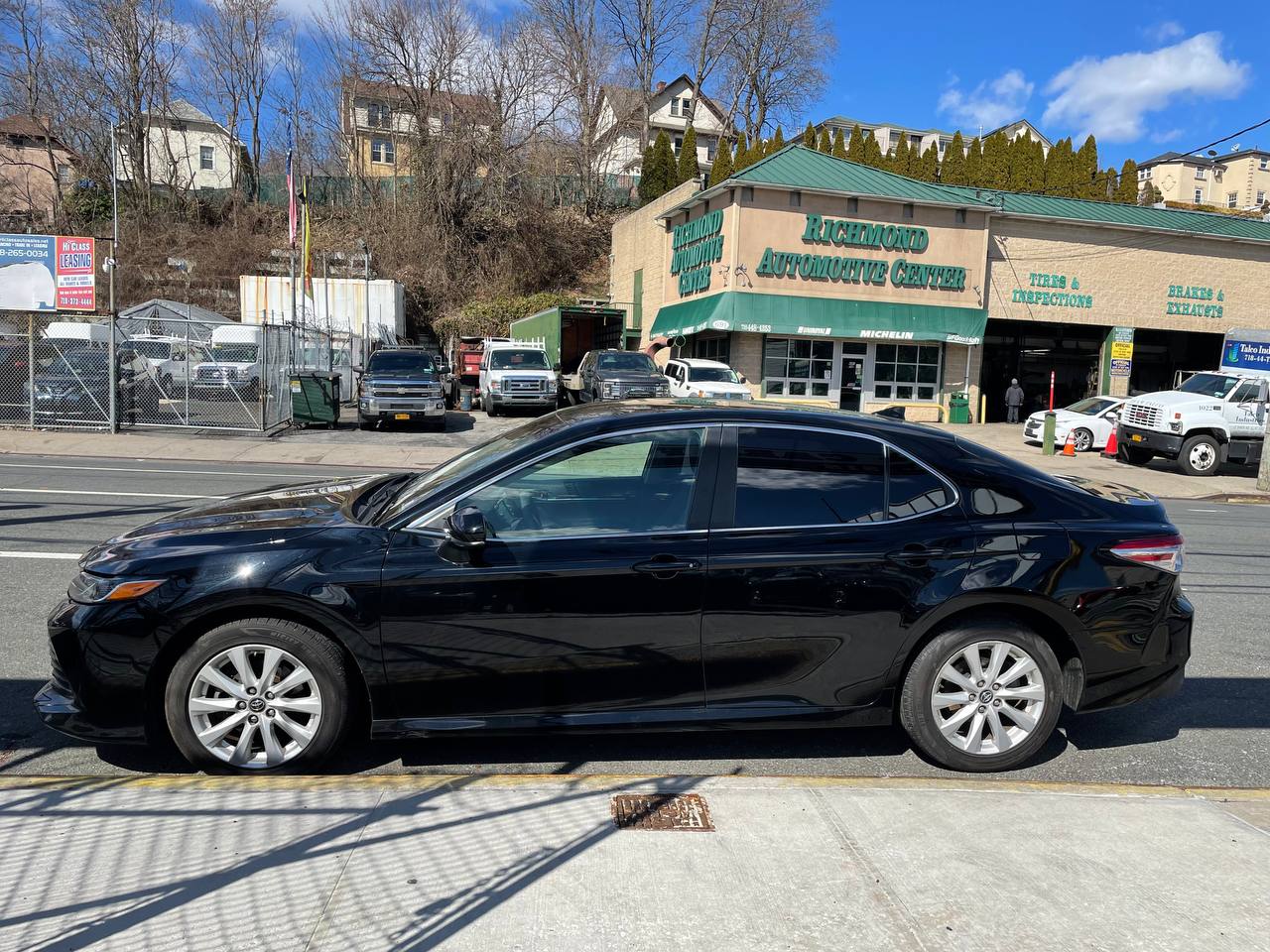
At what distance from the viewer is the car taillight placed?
4219mm

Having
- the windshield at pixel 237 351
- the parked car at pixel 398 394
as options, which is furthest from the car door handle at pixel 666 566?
the windshield at pixel 237 351

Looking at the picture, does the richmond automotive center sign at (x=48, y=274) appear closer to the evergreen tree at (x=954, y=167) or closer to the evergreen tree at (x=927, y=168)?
the evergreen tree at (x=927, y=168)

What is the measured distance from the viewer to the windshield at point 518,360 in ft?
86.8

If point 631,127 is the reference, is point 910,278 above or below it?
below

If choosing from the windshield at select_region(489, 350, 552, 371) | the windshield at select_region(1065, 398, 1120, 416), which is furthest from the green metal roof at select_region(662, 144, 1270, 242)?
the windshield at select_region(1065, 398, 1120, 416)

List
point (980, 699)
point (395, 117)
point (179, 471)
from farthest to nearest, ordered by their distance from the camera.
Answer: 1. point (395, 117)
2. point (179, 471)
3. point (980, 699)

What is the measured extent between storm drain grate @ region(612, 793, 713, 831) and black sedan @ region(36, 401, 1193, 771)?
1.23 ft

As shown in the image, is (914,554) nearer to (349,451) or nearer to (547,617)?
(547,617)

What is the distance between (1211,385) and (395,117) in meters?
41.6

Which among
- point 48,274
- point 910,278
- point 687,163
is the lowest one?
point 48,274

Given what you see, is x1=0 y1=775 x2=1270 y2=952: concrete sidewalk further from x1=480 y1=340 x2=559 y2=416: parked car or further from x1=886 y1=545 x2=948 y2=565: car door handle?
x1=480 y1=340 x2=559 y2=416: parked car

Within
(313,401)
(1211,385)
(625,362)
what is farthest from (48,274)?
(1211,385)

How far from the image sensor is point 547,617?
382 cm

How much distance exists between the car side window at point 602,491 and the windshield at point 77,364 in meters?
18.7
